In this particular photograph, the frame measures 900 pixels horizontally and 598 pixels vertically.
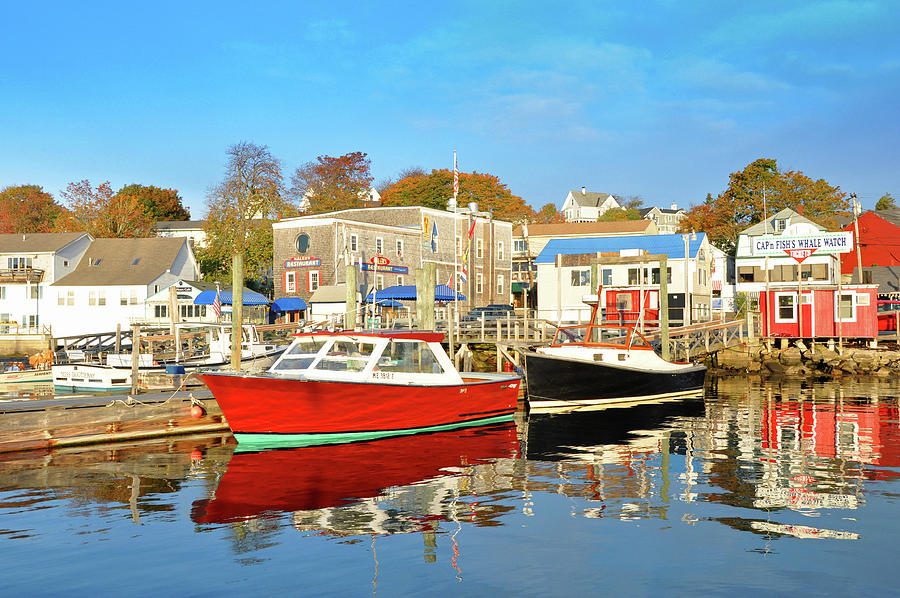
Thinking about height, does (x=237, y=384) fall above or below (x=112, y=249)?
below

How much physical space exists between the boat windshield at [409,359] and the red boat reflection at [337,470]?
182cm

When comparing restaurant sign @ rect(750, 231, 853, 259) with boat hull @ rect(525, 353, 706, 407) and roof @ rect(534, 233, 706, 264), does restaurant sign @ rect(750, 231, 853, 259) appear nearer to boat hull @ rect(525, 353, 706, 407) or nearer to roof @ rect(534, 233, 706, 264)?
roof @ rect(534, 233, 706, 264)

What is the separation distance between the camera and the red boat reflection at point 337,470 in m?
13.7

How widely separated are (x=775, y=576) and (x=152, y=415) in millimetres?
15886

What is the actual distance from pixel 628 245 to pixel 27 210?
78657mm

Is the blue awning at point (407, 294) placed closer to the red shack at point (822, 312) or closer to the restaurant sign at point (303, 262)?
the restaurant sign at point (303, 262)

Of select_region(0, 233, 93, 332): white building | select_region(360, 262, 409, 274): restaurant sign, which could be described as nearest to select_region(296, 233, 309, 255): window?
select_region(360, 262, 409, 274): restaurant sign

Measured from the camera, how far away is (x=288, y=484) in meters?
15.2

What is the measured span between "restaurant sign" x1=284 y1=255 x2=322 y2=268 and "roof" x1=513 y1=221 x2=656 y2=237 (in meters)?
29.9

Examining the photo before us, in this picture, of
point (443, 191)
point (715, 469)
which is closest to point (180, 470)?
point (715, 469)

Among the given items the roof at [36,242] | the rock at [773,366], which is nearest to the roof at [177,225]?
the roof at [36,242]

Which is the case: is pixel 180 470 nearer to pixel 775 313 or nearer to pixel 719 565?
pixel 719 565

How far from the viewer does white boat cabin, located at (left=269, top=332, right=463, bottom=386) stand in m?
19.7

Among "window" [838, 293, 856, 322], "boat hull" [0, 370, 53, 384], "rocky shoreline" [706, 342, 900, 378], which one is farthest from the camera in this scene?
"window" [838, 293, 856, 322]
